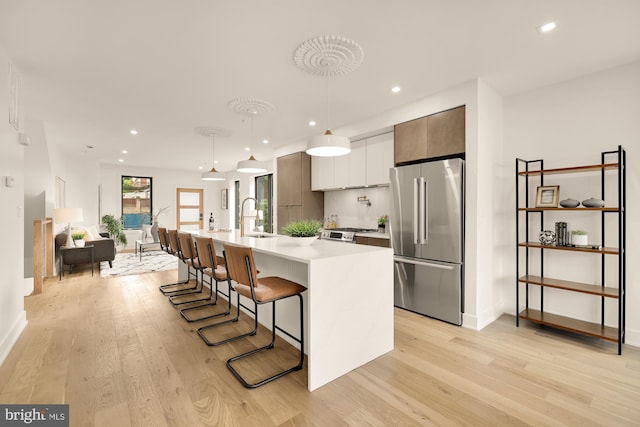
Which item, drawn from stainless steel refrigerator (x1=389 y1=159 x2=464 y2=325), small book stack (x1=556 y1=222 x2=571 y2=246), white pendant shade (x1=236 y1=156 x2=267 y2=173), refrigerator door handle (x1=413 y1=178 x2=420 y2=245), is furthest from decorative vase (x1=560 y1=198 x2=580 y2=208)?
white pendant shade (x1=236 y1=156 x2=267 y2=173)

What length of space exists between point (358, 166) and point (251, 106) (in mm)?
1864

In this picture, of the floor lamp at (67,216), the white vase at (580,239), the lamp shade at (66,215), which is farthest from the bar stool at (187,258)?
the white vase at (580,239)

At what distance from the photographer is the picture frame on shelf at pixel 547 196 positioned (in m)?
3.05

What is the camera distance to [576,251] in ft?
9.75

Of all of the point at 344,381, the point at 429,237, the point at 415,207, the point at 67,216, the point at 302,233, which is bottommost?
the point at 344,381

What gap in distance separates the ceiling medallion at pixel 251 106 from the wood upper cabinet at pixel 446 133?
6.55 feet

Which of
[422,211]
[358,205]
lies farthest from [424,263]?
[358,205]

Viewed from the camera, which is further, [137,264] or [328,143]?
[137,264]

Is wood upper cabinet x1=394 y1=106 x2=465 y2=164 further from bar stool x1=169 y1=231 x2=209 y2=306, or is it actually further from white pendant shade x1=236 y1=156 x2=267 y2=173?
bar stool x1=169 y1=231 x2=209 y2=306

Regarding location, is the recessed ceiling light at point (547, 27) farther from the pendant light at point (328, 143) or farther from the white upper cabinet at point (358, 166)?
the white upper cabinet at point (358, 166)

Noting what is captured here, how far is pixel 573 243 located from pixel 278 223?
4661 mm

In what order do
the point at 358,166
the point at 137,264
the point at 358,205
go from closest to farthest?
the point at 358,166 → the point at 358,205 → the point at 137,264

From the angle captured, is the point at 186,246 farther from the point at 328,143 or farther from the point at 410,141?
the point at 410,141

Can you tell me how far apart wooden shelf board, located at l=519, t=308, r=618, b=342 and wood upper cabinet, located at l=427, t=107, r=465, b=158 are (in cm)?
191
